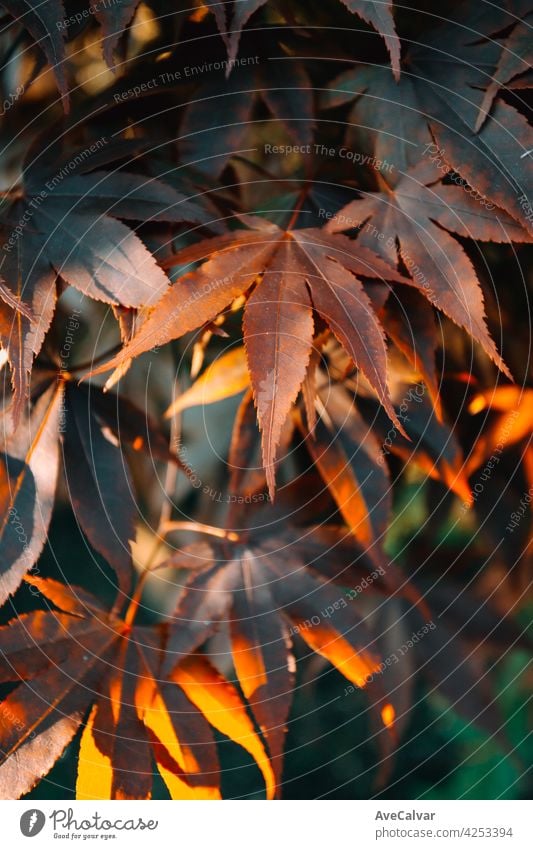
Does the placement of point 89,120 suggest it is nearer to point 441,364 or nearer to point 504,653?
point 441,364

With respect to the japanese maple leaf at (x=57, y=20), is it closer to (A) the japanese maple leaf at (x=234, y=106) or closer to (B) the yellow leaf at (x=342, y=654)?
(A) the japanese maple leaf at (x=234, y=106)

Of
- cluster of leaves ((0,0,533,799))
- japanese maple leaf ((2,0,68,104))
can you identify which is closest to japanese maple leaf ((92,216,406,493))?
cluster of leaves ((0,0,533,799))

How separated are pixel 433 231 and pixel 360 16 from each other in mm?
108

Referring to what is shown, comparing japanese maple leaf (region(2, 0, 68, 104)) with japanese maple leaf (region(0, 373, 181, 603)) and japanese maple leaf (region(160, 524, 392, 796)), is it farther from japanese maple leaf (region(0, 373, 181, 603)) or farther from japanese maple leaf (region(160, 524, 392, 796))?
japanese maple leaf (region(160, 524, 392, 796))

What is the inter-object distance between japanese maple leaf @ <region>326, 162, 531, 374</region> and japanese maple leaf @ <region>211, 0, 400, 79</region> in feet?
0.20

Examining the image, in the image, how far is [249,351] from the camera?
34 centimetres

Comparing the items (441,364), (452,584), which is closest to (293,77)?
(441,364)

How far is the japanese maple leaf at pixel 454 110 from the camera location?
1.23ft

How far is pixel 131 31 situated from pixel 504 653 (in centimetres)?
41

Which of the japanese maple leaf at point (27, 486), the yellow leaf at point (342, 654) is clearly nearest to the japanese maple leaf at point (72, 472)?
the japanese maple leaf at point (27, 486)

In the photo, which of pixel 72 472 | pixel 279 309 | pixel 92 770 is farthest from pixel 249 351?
pixel 92 770

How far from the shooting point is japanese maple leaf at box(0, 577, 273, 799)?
0.41 meters
